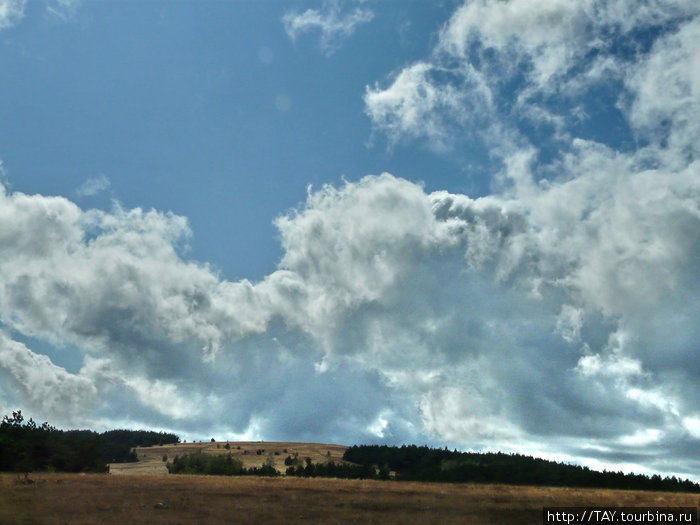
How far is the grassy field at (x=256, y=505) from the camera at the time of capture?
102 ft

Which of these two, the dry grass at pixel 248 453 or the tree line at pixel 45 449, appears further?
the dry grass at pixel 248 453

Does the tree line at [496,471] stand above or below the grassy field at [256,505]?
above

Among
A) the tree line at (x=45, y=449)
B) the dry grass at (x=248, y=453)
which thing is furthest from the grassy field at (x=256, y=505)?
the dry grass at (x=248, y=453)

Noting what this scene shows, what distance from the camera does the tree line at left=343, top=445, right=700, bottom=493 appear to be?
75125 millimetres

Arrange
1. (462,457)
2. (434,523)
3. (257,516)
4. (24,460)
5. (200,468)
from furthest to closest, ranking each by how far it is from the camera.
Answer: (462,457) → (200,468) → (24,460) → (257,516) → (434,523)

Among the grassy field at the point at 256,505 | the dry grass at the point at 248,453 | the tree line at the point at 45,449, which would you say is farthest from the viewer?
the dry grass at the point at 248,453

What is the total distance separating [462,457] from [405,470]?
11.1 meters

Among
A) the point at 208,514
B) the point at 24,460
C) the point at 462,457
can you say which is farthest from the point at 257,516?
the point at 462,457

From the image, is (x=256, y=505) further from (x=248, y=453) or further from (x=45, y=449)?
(x=248, y=453)

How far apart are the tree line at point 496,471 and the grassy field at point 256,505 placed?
35927 mm

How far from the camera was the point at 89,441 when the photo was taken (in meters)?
84.2

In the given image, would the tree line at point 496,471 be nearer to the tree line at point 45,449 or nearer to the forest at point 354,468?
the forest at point 354,468

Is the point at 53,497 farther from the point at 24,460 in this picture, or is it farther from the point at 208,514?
the point at 24,460

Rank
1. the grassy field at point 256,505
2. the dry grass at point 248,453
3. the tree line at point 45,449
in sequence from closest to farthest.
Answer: the grassy field at point 256,505 < the tree line at point 45,449 < the dry grass at point 248,453
